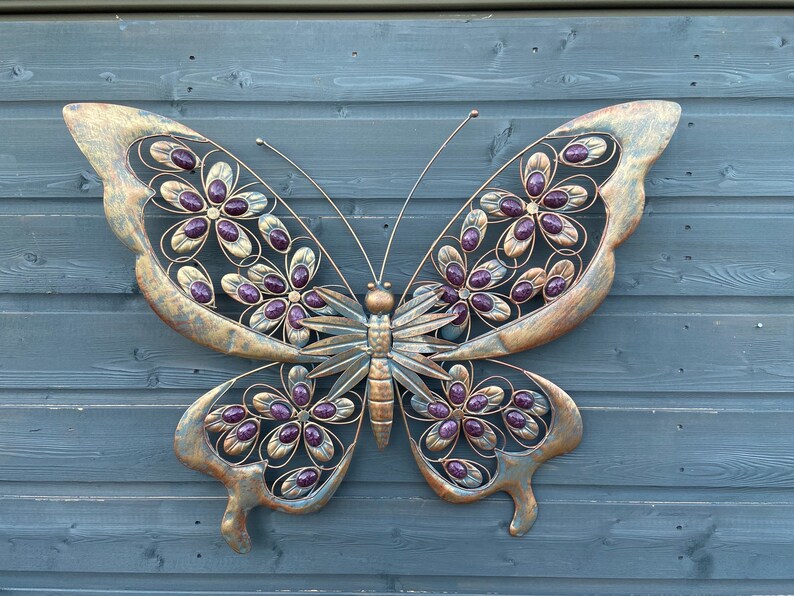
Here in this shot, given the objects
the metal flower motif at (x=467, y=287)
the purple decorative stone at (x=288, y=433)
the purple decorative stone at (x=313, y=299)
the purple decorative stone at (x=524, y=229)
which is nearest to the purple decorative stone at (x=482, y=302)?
the metal flower motif at (x=467, y=287)

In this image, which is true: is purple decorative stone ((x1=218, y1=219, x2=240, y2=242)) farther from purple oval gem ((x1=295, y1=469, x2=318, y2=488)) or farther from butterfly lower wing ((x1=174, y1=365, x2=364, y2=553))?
purple oval gem ((x1=295, y1=469, x2=318, y2=488))

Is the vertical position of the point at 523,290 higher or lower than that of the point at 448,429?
higher

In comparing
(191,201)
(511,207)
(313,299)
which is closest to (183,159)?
(191,201)

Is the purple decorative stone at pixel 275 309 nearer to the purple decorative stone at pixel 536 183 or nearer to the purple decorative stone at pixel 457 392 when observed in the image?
the purple decorative stone at pixel 457 392

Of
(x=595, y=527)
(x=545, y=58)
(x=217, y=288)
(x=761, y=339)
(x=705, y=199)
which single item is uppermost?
(x=545, y=58)

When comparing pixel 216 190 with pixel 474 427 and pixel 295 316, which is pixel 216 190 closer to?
pixel 295 316

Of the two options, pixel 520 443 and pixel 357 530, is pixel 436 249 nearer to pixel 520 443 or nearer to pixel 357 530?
pixel 520 443

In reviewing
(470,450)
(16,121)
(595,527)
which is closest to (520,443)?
(470,450)
